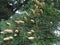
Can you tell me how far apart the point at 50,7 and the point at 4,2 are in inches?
94.8

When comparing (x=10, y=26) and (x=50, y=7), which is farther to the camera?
(x=50, y=7)

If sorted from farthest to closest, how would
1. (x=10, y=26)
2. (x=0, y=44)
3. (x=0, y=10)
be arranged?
(x=0, y=10), (x=10, y=26), (x=0, y=44)

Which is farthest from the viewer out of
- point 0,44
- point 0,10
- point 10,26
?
point 0,10

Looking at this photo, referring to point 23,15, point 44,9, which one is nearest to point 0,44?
point 23,15

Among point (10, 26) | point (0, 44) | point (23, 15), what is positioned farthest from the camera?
point (23, 15)

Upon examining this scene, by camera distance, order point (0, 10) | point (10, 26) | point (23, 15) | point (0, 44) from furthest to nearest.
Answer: point (0, 10), point (23, 15), point (10, 26), point (0, 44)

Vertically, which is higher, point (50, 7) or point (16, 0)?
point (50, 7)

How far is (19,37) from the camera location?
108 inches

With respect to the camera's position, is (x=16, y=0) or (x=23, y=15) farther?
(x=16, y=0)

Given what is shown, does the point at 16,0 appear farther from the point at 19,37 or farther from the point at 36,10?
the point at 19,37

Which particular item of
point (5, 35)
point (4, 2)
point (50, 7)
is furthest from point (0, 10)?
point (5, 35)

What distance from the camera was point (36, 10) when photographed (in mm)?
3201

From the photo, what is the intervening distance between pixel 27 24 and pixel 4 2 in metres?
2.69

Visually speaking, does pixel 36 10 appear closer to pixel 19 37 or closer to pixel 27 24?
pixel 27 24
